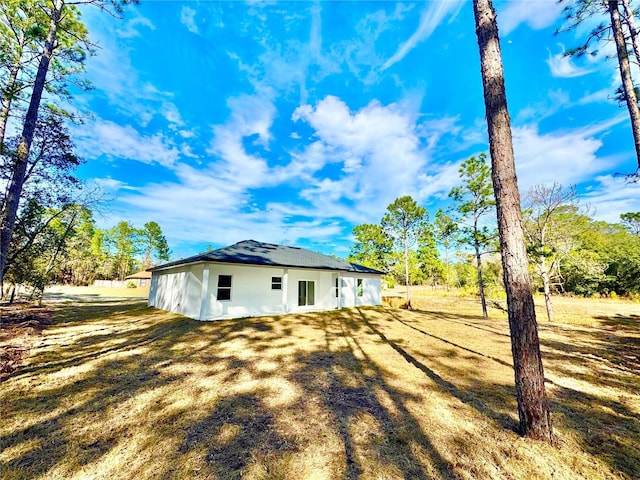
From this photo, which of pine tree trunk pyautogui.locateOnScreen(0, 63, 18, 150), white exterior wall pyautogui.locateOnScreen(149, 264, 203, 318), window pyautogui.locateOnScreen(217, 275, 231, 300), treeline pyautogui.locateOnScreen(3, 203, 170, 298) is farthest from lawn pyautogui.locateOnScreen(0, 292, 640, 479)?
pine tree trunk pyautogui.locateOnScreen(0, 63, 18, 150)

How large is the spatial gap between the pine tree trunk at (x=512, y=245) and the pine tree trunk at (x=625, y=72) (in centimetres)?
523

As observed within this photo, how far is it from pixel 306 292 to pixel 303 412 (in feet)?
35.8

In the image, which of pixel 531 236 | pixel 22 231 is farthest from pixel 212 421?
pixel 531 236

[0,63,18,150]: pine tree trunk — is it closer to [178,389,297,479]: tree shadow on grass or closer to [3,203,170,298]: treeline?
[3,203,170,298]: treeline

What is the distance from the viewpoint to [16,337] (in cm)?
671

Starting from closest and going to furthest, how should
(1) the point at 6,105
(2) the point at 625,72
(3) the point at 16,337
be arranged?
(2) the point at 625,72, (3) the point at 16,337, (1) the point at 6,105

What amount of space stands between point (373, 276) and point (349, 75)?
40.9 ft

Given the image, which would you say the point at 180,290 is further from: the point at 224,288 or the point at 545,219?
the point at 545,219

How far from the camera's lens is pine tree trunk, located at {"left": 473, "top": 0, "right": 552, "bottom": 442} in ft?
9.10

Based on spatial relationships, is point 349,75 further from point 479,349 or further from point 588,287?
point 588,287

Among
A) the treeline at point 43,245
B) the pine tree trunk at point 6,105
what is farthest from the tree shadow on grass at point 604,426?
the treeline at point 43,245

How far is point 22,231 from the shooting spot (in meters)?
9.20

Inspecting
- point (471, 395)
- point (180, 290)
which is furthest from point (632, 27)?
point (180, 290)

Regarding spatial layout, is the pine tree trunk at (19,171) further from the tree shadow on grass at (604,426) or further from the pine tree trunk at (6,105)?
the tree shadow on grass at (604,426)
